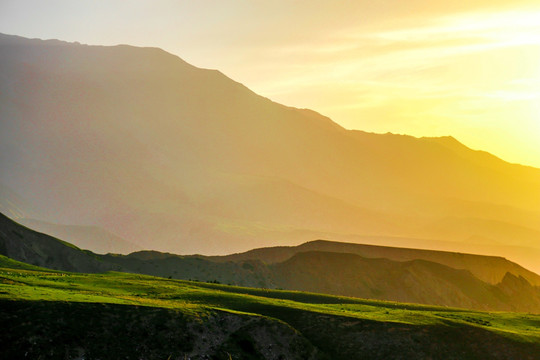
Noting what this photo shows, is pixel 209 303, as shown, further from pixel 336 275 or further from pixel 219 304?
pixel 336 275

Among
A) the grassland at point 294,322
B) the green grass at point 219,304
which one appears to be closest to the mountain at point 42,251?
the green grass at point 219,304

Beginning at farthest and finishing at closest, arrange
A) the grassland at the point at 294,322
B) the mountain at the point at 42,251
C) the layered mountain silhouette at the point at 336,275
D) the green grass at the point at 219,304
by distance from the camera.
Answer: the layered mountain silhouette at the point at 336,275 < the mountain at the point at 42,251 < the green grass at the point at 219,304 < the grassland at the point at 294,322

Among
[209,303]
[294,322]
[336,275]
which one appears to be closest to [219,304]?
[209,303]

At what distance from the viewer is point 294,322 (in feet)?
225

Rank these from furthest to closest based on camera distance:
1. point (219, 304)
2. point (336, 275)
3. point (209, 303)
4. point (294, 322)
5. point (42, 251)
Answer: point (336, 275), point (42, 251), point (219, 304), point (209, 303), point (294, 322)

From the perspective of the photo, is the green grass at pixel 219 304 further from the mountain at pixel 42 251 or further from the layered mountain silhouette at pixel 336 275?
the layered mountain silhouette at pixel 336 275

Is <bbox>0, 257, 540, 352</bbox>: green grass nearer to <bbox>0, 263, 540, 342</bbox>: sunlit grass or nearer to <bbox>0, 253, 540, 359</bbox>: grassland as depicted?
<bbox>0, 263, 540, 342</bbox>: sunlit grass

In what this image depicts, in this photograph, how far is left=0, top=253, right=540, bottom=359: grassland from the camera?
187 feet

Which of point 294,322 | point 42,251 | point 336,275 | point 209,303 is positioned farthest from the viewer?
point 336,275

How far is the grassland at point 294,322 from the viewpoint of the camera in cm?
5697

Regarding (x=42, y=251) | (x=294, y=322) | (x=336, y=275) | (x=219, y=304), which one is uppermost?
(x=336, y=275)

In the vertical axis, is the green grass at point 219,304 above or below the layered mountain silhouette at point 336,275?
below

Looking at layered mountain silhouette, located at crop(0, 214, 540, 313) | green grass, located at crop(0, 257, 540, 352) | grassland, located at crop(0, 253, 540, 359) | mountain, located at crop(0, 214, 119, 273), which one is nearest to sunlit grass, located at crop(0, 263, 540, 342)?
green grass, located at crop(0, 257, 540, 352)

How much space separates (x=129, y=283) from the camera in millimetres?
83188
